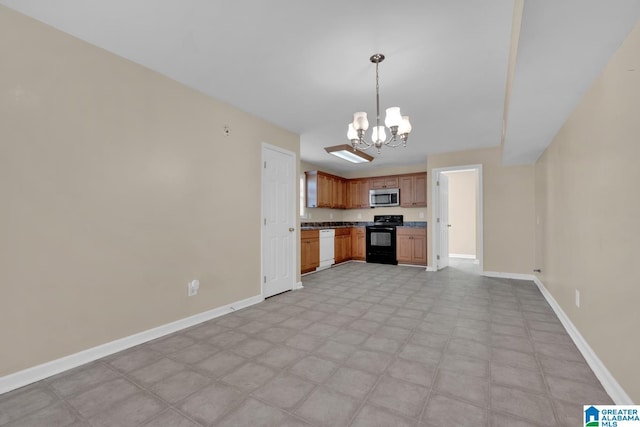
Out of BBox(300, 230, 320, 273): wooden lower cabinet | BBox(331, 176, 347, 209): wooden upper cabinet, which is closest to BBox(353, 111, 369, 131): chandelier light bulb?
BBox(300, 230, 320, 273): wooden lower cabinet

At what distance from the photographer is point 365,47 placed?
2.21 meters

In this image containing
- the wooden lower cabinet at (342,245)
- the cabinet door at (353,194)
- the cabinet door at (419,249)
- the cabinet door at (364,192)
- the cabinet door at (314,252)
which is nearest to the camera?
the cabinet door at (314,252)

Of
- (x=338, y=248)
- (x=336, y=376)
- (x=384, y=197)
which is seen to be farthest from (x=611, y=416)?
(x=384, y=197)

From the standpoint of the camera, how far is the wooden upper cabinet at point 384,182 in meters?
6.91

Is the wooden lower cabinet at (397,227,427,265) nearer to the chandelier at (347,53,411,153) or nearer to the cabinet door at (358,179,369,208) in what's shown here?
the cabinet door at (358,179,369,208)

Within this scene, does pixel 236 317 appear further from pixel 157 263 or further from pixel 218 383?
pixel 218 383

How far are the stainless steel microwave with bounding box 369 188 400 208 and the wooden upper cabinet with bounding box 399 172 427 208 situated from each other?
128 millimetres

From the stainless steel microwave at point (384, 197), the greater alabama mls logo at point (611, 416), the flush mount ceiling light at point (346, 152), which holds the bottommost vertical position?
the greater alabama mls logo at point (611, 416)

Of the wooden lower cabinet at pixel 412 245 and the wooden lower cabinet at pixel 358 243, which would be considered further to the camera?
the wooden lower cabinet at pixel 358 243

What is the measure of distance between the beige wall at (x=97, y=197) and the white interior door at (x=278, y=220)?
66 centimetres

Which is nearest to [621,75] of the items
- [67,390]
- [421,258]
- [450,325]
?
[450,325]

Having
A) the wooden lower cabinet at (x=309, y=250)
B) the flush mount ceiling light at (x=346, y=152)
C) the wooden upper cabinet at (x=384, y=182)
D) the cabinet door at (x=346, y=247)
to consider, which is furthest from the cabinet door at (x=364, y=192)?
the flush mount ceiling light at (x=346, y=152)

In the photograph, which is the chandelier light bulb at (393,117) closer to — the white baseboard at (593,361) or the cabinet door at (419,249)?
the white baseboard at (593,361)

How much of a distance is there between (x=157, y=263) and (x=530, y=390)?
305cm
